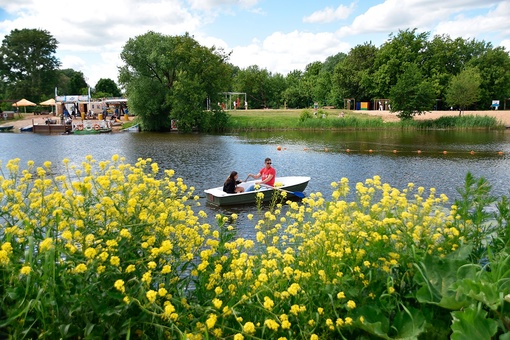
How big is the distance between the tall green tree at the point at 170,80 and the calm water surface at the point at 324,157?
1043 cm

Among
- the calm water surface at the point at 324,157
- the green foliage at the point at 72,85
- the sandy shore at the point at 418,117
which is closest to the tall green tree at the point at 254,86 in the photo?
the sandy shore at the point at 418,117

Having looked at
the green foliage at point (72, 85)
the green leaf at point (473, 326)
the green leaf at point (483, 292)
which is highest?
the green foliage at point (72, 85)

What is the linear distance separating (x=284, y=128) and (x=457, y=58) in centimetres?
3847

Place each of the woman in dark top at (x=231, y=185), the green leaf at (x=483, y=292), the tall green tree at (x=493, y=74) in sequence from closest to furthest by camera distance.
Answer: the green leaf at (x=483, y=292), the woman in dark top at (x=231, y=185), the tall green tree at (x=493, y=74)

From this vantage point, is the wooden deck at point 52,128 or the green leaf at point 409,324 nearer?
the green leaf at point 409,324

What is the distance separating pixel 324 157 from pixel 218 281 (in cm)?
2628

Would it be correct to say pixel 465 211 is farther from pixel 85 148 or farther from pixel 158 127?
pixel 158 127

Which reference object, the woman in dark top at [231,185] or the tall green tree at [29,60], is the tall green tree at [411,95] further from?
the tall green tree at [29,60]

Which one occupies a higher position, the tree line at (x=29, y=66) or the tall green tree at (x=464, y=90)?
the tree line at (x=29, y=66)

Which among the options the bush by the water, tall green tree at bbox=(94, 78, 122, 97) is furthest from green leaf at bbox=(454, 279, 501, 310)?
tall green tree at bbox=(94, 78, 122, 97)

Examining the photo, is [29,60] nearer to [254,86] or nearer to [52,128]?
[52,128]

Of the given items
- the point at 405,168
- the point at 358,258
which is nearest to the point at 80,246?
the point at 358,258

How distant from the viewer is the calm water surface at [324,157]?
2148 cm

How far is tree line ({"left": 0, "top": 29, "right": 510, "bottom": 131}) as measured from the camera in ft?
174
